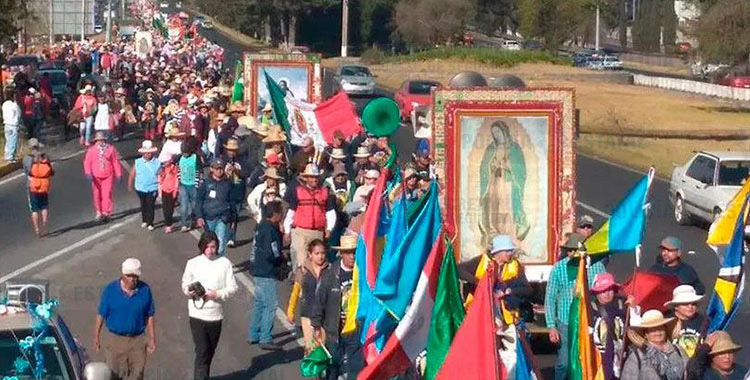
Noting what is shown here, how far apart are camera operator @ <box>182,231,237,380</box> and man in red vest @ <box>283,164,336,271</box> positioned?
3428 millimetres

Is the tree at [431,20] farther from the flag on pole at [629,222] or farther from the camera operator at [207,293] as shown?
the flag on pole at [629,222]

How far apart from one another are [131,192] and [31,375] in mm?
18502

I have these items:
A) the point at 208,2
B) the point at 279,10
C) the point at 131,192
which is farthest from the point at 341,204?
the point at 208,2

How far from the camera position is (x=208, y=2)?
508ft

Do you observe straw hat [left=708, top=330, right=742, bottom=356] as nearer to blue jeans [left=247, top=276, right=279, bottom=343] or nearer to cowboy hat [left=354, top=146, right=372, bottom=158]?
blue jeans [left=247, top=276, right=279, bottom=343]

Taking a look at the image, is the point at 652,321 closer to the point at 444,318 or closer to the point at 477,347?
the point at 477,347

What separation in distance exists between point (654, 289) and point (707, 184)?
13.0 meters

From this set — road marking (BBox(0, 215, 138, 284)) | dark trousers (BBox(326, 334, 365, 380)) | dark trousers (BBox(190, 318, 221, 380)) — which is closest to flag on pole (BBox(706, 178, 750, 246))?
dark trousers (BBox(326, 334, 365, 380))

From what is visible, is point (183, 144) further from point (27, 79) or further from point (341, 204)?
point (27, 79)

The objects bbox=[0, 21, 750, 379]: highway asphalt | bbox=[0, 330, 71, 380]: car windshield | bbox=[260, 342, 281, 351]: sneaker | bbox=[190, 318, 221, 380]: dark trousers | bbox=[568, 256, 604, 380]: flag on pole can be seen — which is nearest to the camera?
bbox=[0, 330, 71, 380]: car windshield

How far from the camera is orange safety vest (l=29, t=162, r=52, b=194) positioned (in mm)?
21719

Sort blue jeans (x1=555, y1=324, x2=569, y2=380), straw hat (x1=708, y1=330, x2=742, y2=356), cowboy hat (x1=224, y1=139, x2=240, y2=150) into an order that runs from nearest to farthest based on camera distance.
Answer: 1. straw hat (x1=708, y1=330, x2=742, y2=356)
2. blue jeans (x1=555, y1=324, x2=569, y2=380)
3. cowboy hat (x1=224, y1=139, x2=240, y2=150)

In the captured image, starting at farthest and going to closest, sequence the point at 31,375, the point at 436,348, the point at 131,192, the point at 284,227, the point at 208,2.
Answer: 1. the point at 208,2
2. the point at 131,192
3. the point at 284,227
4. the point at 436,348
5. the point at 31,375

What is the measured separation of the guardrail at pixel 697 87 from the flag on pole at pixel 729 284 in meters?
60.3
